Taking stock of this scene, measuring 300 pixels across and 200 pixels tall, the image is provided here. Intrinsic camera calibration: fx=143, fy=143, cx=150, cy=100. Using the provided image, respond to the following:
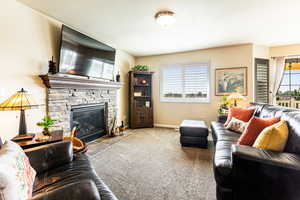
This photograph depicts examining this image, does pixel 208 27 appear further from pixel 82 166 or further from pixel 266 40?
pixel 82 166

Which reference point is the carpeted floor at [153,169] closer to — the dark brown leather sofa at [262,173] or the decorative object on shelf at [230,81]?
the dark brown leather sofa at [262,173]

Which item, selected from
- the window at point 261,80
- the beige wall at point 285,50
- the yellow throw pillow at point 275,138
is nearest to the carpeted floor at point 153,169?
the yellow throw pillow at point 275,138

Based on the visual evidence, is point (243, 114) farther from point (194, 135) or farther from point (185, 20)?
point (185, 20)

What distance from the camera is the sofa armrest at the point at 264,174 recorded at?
107 cm

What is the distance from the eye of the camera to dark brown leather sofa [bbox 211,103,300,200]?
108 cm

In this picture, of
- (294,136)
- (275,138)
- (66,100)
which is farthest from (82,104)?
(294,136)

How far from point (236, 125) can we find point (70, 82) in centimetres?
307

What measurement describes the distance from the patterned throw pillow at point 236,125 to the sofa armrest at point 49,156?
253cm

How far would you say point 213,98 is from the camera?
4.20 m

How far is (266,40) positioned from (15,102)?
510cm

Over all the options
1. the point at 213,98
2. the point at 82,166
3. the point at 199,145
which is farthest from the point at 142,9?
the point at 213,98

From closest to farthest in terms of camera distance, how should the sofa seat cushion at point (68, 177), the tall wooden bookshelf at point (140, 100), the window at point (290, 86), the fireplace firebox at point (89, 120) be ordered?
the sofa seat cushion at point (68, 177) < the fireplace firebox at point (89, 120) < the window at point (290, 86) < the tall wooden bookshelf at point (140, 100)

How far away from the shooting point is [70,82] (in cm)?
260

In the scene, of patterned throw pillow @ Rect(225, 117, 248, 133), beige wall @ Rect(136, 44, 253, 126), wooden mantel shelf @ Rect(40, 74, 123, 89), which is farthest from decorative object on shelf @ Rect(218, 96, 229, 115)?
wooden mantel shelf @ Rect(40, 74, 123, 89)
